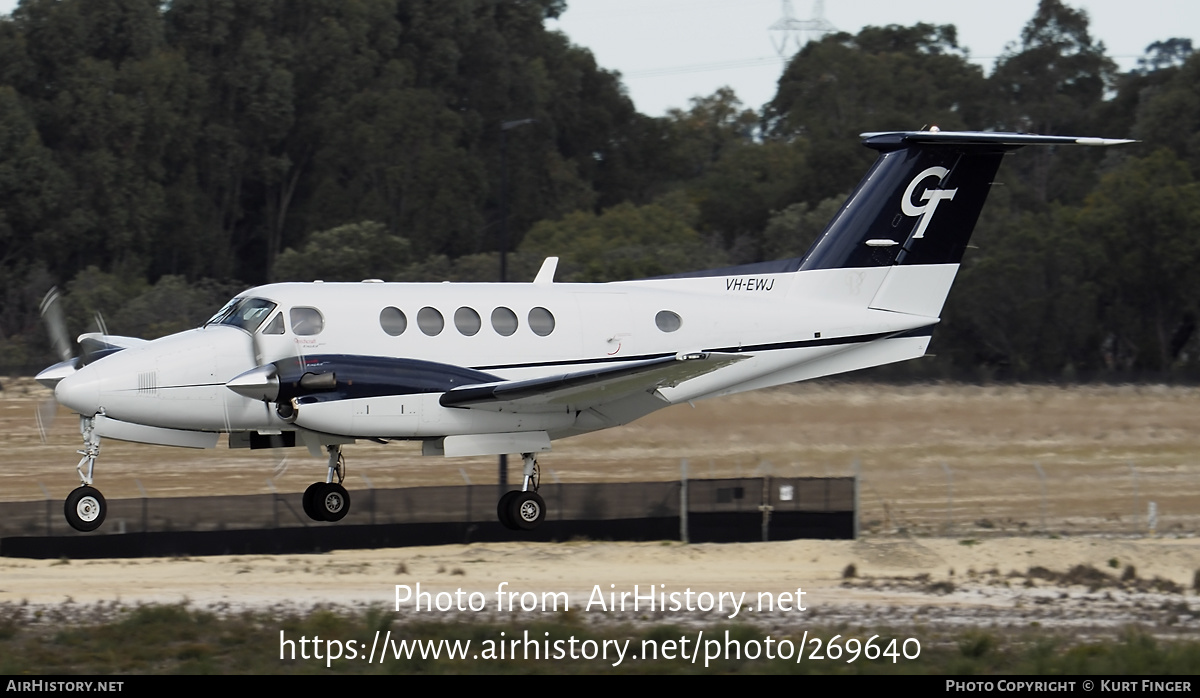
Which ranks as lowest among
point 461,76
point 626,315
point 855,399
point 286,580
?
point 286,580

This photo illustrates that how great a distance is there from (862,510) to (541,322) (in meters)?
13.8

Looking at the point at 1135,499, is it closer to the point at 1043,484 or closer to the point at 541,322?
the point at 1043,484

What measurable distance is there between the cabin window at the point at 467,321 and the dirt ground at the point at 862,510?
4.45 meters

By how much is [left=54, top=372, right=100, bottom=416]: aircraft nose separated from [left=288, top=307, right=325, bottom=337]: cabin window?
2527 mm

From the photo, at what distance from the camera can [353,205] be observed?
2618 inches

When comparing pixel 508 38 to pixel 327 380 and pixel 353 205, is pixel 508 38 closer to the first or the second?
pixel 353 205

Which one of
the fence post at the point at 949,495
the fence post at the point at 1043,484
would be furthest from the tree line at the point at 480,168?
the fence post at the point at 949,495

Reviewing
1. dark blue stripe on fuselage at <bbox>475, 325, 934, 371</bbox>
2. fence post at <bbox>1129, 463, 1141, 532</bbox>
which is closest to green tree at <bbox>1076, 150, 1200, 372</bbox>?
fence post at <bbox>1129, 463, 1141, 532</bbox>

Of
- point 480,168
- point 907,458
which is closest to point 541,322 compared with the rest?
point 907,458

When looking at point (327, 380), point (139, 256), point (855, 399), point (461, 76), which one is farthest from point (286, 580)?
point (461, 76)

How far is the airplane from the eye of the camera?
1870 cm

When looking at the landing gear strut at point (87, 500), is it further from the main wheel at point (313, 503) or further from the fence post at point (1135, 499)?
the fence post at point (1135, 499)
